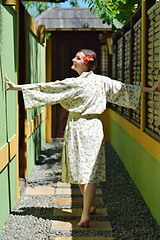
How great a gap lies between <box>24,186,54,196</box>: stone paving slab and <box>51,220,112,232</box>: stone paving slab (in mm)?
1046

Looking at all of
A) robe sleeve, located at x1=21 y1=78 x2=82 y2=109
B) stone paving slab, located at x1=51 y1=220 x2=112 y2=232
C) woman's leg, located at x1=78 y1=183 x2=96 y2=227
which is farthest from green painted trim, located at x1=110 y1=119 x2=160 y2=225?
robe sleeve, located at x1=21 y1=78 x2=82 y2=109

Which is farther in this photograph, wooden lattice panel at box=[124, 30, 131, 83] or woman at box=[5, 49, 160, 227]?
wooden lattice panel at box=[124, 30, 131, 83]

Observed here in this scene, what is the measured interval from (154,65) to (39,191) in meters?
2.21

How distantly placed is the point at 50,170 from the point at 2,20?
315cm

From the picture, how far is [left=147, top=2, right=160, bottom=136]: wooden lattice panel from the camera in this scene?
3643mm

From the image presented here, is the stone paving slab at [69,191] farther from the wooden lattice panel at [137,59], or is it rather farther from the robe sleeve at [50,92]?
the robe sleeve at [50,92]

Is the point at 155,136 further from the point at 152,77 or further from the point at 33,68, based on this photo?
the point at 33,68

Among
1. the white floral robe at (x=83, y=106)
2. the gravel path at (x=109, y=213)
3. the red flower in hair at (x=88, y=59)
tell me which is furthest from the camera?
the red flower in hair at (x=88, y=59)

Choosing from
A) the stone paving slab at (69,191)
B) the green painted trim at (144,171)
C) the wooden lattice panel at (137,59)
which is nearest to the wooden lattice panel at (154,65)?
the green painted trim at (144,171)

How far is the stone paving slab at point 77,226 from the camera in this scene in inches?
137

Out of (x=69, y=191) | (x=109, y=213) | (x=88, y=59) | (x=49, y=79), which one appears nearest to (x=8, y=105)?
(x=88, y=59)

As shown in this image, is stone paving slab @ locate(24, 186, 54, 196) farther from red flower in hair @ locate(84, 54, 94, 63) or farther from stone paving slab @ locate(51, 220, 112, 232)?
red flower in hair @ locate(84, 54, 94, 63)

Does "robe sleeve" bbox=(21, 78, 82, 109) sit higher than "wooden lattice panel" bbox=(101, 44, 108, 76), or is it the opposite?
"wooden lattice panel" bbox=(101, 44, 108, 76)

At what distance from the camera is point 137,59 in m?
5.00
